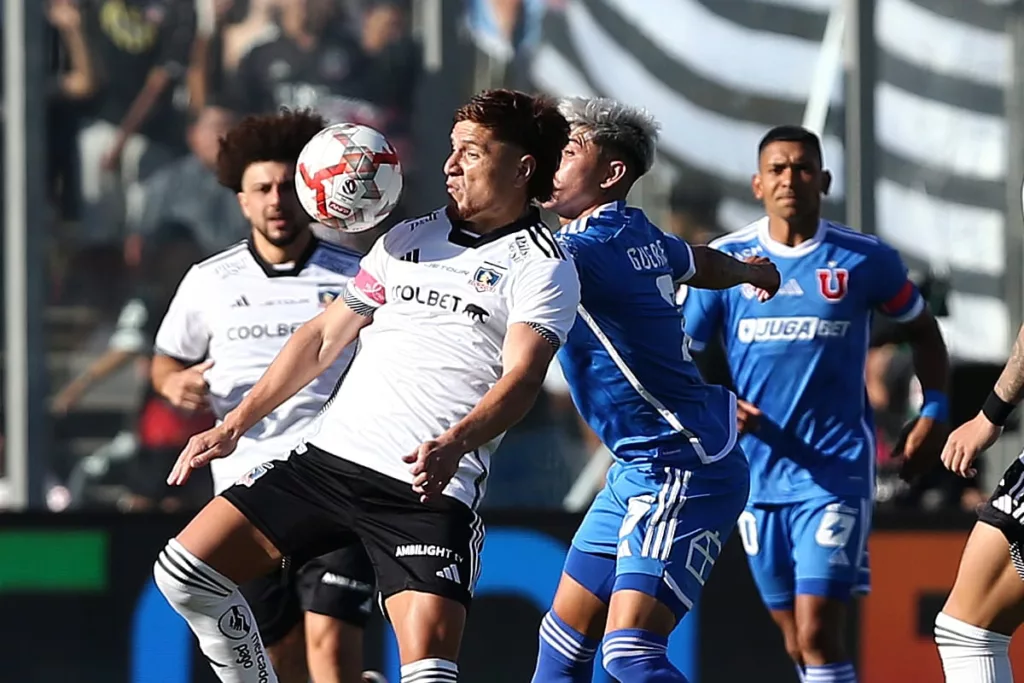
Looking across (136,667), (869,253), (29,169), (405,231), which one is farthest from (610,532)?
(29,169)

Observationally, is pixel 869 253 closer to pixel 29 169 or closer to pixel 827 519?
pixel 827 519

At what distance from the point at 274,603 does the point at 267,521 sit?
5.14 ft

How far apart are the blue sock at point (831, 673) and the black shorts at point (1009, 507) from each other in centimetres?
173

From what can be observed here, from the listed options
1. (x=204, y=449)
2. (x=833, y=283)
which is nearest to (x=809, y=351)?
(x=833, y=283)

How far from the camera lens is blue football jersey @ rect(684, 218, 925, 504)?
7.22 metres

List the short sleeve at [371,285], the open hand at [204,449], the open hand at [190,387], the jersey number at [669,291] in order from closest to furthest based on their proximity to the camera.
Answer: the open hand at [204,449], the short sleeve at [371,285], the jersey number at [669,291], the open hand at [190,387]

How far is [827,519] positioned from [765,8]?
316 centimetres

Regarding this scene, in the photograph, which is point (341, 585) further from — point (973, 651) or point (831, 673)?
point (973, 651)

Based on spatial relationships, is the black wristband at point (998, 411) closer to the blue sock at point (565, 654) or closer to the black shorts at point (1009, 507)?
the black shorts at point (1009, 507)

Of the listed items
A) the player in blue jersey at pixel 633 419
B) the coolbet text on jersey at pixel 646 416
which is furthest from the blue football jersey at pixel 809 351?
the coolbet text on jersey at pixel 646 416

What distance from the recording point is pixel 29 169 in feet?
28.2

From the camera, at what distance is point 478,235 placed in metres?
5.53

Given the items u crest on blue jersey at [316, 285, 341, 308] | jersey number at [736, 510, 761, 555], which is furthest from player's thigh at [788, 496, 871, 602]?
u crest on blue jersey at [316, 285, 341, 308]

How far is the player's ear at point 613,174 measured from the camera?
237 inches
